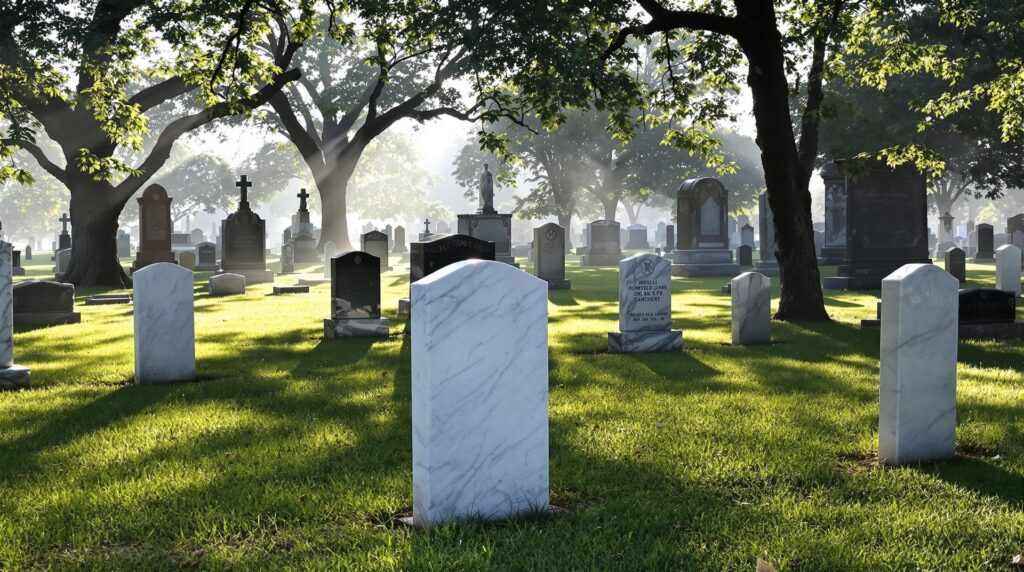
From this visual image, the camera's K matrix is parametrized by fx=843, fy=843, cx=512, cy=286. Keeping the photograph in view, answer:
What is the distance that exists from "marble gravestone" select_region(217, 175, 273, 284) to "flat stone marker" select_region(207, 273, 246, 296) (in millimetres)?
4607

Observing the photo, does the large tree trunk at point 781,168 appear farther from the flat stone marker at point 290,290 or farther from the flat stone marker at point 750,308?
the flat stone marker at point 290,290

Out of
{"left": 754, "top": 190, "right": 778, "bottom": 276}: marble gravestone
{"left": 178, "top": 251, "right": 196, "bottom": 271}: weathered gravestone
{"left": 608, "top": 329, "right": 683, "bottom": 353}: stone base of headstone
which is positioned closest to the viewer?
{"left": 608, "top": 329, "right": 683, "bottom": 353}: stone base of headstone

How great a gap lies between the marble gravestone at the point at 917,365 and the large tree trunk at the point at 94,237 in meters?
21.3

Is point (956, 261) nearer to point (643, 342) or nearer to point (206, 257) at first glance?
point (643, 342)

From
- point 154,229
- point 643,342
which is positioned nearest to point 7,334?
point 643,342

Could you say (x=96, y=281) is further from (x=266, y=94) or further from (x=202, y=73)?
(x=202, y=73)

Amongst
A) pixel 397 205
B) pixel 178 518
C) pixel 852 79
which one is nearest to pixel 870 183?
pixel 852 79

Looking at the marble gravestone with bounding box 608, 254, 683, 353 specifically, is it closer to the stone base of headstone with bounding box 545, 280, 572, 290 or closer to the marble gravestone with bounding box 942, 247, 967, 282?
the stone base of headstone with bounding box 545, 280, 572, 290

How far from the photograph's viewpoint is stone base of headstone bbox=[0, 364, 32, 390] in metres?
7.97

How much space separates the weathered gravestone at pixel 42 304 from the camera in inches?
530

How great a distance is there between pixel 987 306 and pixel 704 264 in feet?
52.6

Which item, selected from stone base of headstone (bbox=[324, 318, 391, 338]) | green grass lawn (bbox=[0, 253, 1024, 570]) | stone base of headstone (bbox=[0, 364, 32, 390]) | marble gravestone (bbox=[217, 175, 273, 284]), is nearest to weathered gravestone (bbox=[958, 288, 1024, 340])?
green grass lawn (bbox=[0, 253, 1024, 570])

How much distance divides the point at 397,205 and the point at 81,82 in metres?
60.7

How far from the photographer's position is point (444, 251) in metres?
13.2
